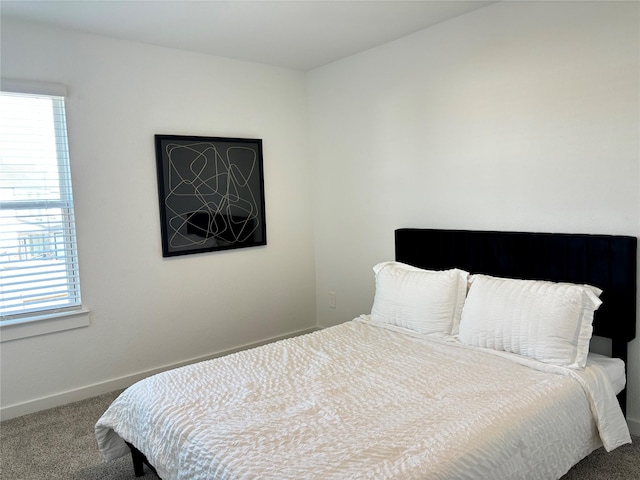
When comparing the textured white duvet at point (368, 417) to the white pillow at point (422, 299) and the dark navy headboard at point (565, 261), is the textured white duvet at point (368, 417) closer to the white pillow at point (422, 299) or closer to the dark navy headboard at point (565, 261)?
the white pillow at point (422, 299)

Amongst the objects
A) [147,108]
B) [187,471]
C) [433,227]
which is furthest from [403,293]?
[147,108]

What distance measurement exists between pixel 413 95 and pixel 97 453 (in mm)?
2937

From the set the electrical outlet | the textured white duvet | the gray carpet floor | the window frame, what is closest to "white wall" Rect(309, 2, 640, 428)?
the electrical outlet

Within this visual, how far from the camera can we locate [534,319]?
2.25 meters

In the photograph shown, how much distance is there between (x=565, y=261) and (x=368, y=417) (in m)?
1.41

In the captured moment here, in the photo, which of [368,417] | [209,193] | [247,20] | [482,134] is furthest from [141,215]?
[482,134]

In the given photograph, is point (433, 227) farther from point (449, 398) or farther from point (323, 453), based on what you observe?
point (323, 453)

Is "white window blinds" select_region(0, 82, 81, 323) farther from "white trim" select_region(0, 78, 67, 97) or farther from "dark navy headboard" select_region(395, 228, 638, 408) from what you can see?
"dark navy headboard" select_region(395, 228, 638, 408)

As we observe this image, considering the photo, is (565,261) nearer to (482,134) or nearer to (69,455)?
(482,134)

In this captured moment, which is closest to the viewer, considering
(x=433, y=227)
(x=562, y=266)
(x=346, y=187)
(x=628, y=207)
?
(x=628, y=207)

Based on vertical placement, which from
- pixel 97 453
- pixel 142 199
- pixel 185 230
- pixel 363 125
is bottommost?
pixel 97 453

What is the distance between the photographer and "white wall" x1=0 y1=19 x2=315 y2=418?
2.96 metres

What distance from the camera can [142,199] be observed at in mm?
3291

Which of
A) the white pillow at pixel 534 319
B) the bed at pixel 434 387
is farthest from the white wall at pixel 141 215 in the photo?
the white pillow at pixel 534 319
